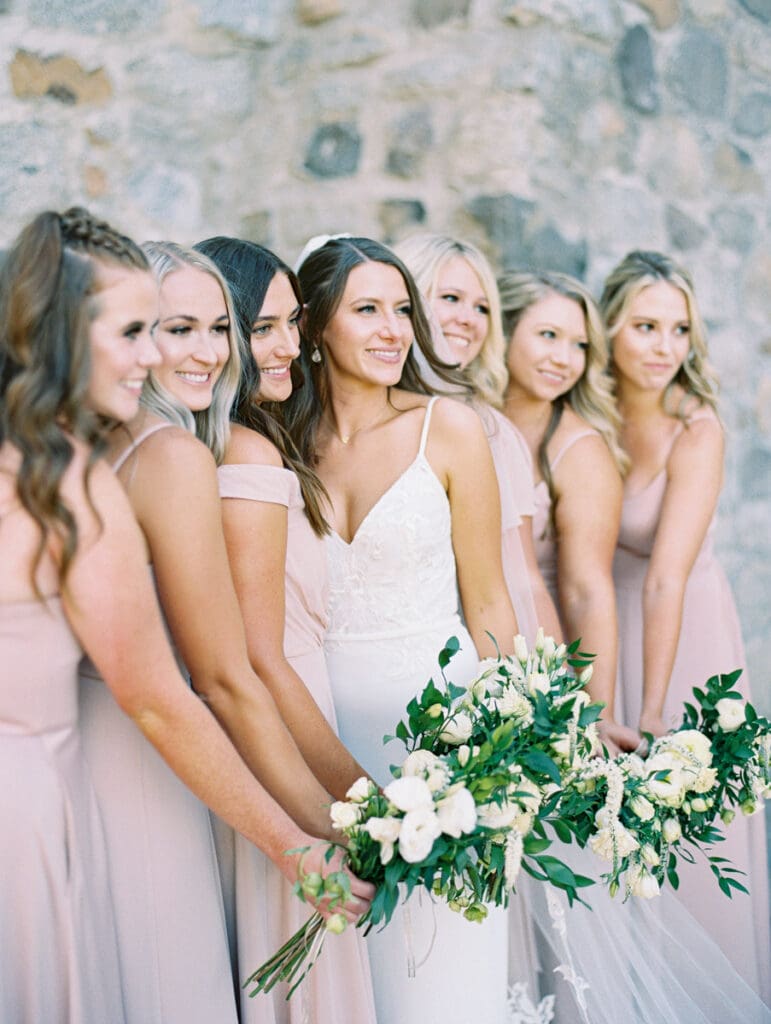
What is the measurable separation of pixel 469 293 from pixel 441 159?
0.94m

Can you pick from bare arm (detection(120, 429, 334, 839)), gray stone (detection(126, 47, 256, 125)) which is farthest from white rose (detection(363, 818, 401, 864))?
gray stone (detection(126, 47, 256, 125))

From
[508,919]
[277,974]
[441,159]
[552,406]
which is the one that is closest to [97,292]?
[277,974]

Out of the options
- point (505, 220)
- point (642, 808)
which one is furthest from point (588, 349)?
point (642, 808)

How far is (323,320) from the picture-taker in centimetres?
312

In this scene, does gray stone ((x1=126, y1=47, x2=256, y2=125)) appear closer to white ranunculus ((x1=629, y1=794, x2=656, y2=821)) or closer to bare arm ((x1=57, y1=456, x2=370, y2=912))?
bare arm ((x1=57, y1=456, x2=370, y2=912))

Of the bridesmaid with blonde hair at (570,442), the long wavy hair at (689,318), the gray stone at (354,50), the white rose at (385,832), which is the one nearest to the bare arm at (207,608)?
the white rose at (385,832)

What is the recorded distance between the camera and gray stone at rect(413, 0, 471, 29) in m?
4.40

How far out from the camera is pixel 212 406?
2568 millimetres

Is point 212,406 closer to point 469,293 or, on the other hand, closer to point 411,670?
point 411,670

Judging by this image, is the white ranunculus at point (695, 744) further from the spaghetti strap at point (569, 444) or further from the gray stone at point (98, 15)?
the gray stone at point (98, 15)

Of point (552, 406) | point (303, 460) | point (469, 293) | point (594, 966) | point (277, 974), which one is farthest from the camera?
point (552, 406)

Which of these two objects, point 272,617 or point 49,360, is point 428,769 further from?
point 49,360

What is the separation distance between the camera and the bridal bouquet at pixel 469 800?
204 cm

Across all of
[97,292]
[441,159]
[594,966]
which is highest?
[441,159]
